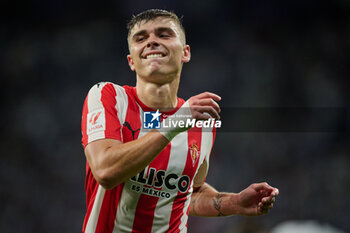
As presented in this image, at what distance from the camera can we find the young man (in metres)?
2.04

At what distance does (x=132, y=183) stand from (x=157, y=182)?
16 cm

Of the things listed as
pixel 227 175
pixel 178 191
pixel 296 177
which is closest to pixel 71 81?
pixel 227 175

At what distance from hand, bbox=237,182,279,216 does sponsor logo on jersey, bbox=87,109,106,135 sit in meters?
1.05

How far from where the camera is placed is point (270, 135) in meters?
6.55

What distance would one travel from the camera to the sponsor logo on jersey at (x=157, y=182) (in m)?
2.27

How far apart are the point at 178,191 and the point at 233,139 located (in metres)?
4.31

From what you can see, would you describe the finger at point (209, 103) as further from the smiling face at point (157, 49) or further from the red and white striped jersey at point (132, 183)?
the smiling face at point (157, 49)

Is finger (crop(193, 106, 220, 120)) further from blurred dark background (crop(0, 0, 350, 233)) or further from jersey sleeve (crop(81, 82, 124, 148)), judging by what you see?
blurred dark background (crop(0, 0, 350, 233))

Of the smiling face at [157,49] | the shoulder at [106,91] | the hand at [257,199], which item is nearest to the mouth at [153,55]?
the smiling face at [157,49]

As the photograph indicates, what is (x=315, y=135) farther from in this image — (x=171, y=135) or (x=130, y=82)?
(x=171, y=135)

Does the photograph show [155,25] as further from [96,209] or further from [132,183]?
Result: [96,209]

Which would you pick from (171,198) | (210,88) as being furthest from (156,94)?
(210,88)

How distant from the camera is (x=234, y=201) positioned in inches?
103

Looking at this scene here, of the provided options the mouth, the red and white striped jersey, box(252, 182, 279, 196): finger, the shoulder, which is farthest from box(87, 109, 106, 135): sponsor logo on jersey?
box(252, 182, 279, 196): finger
